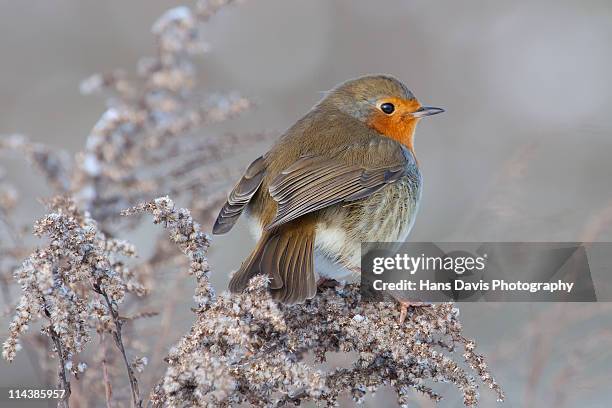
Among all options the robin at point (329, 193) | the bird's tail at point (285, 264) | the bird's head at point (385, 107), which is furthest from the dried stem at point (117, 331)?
the bird's head at point (385, 107)

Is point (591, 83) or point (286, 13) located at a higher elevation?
point (286, 13)

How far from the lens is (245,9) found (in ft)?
24.3

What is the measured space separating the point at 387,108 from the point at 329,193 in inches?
34.0

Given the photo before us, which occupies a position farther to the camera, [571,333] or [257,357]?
[571,333]

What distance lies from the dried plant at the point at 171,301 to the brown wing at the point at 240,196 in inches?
2.8

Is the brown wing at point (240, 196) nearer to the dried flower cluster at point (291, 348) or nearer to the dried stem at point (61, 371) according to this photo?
the dried flower cluster at point (291, 348)

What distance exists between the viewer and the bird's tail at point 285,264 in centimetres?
228

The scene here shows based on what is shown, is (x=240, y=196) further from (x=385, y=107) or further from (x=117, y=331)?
(x=117, y=331)

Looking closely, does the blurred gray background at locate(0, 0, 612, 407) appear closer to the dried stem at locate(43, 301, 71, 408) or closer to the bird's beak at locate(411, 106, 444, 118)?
the bird's beak at locate(411, 106, 444, 118)

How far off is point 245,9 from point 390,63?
1627 mm

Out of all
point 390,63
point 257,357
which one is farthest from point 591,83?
point 257,357

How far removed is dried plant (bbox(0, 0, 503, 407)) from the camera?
169 cm

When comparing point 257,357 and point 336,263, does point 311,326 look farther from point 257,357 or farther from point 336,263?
point 336,263

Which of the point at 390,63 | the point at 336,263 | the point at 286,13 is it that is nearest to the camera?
the point at 336,263
